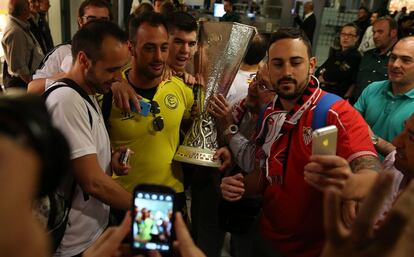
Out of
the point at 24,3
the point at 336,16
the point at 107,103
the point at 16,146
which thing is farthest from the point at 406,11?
the point at 16,146

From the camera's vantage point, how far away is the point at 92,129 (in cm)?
135

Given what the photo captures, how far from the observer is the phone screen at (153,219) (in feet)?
3.00

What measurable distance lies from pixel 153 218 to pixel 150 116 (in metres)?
0.86

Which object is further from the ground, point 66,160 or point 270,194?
point 66,160

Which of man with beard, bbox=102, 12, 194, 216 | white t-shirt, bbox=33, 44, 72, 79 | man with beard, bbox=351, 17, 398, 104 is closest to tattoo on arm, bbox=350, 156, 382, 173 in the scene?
man with beard, bbox=102, 12, 194, 216

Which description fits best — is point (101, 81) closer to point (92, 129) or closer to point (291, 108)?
point (92, 129)

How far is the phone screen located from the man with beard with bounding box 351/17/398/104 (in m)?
3.04

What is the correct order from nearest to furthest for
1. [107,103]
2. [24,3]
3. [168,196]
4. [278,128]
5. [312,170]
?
[168,196] → [312,170] → [278,128] → [107,103] → [24,3]

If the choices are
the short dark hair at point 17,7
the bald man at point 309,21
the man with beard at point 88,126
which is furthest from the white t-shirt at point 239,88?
the bald man at point 309,21

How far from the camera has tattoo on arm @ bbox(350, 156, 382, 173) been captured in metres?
1.26

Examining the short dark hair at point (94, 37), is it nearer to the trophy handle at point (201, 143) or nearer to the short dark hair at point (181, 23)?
the trophy handle at point (201, 143)

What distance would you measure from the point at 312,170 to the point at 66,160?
81 centimetres

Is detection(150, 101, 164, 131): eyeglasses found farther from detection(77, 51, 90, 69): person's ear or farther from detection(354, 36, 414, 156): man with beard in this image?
detection(354, 36, 414, 156): man with beard

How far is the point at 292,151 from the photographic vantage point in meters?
1.47
